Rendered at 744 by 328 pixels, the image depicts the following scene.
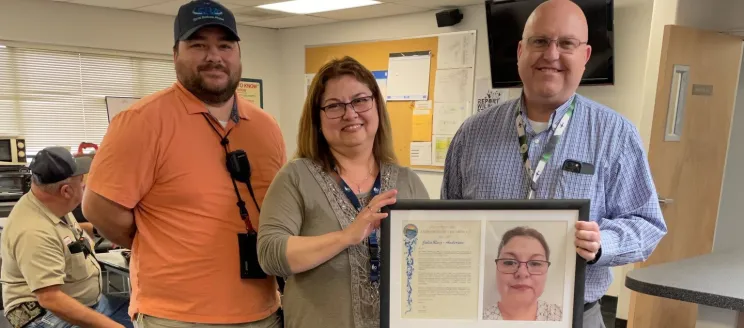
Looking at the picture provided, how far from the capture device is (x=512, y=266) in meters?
1.40

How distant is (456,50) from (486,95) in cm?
58

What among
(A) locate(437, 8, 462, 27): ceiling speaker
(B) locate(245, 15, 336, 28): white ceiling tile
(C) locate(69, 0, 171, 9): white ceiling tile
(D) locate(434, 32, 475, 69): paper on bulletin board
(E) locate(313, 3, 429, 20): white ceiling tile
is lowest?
(D) locate(434, 32, 475, 69): paper on bulletin board

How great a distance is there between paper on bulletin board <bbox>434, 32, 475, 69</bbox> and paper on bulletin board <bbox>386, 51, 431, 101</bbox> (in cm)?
16

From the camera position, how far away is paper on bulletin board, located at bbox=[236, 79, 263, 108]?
22.4 feet

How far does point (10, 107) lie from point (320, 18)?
3264mm

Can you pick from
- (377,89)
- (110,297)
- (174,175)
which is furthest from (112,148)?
(110,297)

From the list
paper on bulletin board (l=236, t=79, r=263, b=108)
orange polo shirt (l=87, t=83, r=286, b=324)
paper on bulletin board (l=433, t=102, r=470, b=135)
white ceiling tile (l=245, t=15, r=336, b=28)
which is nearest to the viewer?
orange polo shirt (l=87, t=83, r=286, b=324)

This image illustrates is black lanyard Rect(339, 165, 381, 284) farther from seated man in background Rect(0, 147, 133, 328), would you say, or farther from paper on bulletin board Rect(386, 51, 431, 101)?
paper on bulletin board Rect(386, 51, 431, 101)

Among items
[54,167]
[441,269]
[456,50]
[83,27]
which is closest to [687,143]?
[456,50]

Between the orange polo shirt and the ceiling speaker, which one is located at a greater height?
the ceiling speaker

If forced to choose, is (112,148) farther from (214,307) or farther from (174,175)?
(214,307)

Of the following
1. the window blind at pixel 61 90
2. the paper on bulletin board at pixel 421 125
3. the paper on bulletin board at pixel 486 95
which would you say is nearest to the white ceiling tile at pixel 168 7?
the window blind at pixel 61 90

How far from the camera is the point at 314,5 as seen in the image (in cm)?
548

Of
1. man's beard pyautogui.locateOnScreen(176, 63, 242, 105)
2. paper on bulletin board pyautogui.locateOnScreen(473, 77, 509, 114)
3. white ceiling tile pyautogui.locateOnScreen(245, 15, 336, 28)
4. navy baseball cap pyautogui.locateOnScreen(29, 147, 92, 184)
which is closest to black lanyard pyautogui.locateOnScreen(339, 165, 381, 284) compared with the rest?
man's beard pyautogui.locateOnScreen(176, 63, 242, 105)
